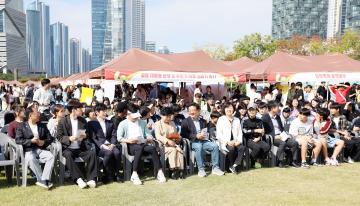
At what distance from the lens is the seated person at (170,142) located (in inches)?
261

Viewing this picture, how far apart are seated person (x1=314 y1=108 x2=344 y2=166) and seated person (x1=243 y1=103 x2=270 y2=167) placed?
1359 mm

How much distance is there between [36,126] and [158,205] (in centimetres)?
257

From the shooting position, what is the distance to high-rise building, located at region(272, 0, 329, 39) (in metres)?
90.0

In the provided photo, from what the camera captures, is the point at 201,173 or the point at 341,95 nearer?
the point at 201,173

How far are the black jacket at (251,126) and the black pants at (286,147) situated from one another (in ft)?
1.61

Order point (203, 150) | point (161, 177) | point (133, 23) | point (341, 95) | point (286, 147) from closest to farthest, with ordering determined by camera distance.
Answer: point (161, 177)
point (203, 150)
point (286, 147)
point (341, 95)
point (133, 23)

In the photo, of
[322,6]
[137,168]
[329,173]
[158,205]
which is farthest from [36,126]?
[322,6]

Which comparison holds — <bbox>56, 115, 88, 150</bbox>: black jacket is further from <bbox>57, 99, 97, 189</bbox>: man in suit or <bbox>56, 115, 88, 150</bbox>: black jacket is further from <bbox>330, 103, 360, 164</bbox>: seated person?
<bbox>330, 103, 360, 164</bbox>: seated person

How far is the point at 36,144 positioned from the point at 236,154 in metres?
3.65

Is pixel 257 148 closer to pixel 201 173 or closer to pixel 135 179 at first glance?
pixel 201 173

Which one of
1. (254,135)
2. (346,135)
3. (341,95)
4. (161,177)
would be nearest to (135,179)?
(161,177)

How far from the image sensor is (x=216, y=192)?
591 cm

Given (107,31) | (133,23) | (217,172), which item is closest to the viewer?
(217,172)

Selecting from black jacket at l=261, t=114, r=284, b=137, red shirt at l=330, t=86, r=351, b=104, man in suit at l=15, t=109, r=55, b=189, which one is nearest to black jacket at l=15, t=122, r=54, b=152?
man in suit at l=15, t=109, r=55, b=189
